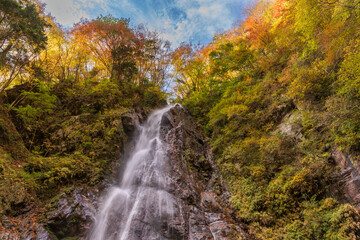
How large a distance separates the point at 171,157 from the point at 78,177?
476 centimetres

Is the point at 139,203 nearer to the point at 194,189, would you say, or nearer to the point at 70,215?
the point at 70,215

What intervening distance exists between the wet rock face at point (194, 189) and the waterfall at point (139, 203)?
43cm

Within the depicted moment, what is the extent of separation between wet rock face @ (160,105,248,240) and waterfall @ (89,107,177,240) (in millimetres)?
432

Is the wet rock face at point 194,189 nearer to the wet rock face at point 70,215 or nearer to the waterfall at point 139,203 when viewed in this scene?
the waterfall at point 139,203

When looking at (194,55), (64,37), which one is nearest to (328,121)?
(194,55)

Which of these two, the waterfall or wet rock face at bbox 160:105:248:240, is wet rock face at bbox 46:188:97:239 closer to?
the waterfall

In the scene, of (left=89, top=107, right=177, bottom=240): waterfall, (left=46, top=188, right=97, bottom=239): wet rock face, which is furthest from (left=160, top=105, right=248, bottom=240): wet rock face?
(left=46, top=188, right=97, bottom=239): wet rock face

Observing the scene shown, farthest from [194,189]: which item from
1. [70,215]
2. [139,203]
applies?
[70,215]

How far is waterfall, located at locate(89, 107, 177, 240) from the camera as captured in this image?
5961 mm

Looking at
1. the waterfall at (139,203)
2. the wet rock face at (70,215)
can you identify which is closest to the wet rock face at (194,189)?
the waterfall at (139,203)

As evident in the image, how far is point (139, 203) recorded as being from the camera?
22.8 ft

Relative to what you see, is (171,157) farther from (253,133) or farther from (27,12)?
(27,12)

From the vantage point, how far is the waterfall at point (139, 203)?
5961 millimetres

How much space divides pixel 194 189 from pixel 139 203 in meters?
2.87
